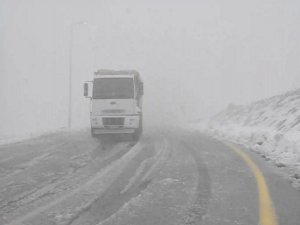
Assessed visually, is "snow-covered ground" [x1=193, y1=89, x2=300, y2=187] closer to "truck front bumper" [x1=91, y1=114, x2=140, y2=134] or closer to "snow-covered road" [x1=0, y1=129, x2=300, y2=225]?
"snow-covered road" [x1=0, y1=129, x2=300, y2=225]

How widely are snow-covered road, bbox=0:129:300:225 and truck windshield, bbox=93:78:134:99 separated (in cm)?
693

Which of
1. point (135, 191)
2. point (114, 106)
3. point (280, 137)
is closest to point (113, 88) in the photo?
point (114, 106)

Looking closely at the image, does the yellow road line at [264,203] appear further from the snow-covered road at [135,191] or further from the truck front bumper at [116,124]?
the truck front bumper at [116,124]

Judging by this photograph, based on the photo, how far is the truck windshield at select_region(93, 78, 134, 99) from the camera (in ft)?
54.7

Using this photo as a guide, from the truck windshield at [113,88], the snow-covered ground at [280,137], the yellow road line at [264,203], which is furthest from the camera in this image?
the truck windshield at [113,88]

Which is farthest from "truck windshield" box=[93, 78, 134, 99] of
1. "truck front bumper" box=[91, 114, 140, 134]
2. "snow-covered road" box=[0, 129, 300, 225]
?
"snow-covered road" box=[0, 129, 300, 225]

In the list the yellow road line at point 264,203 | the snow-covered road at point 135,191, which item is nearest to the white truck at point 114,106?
the snow-covered road at point 135,191

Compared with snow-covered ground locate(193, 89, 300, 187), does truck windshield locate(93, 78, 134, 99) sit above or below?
above

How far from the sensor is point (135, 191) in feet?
19.6

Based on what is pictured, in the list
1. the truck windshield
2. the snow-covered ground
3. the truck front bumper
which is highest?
the truck windshield

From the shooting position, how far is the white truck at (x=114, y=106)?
16281mm

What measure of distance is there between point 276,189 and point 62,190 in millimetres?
3119

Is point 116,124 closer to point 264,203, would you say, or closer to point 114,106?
point 114,106

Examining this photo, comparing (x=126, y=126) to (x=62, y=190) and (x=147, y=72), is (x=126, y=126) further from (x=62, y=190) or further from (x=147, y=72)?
(x=147, y=72)
